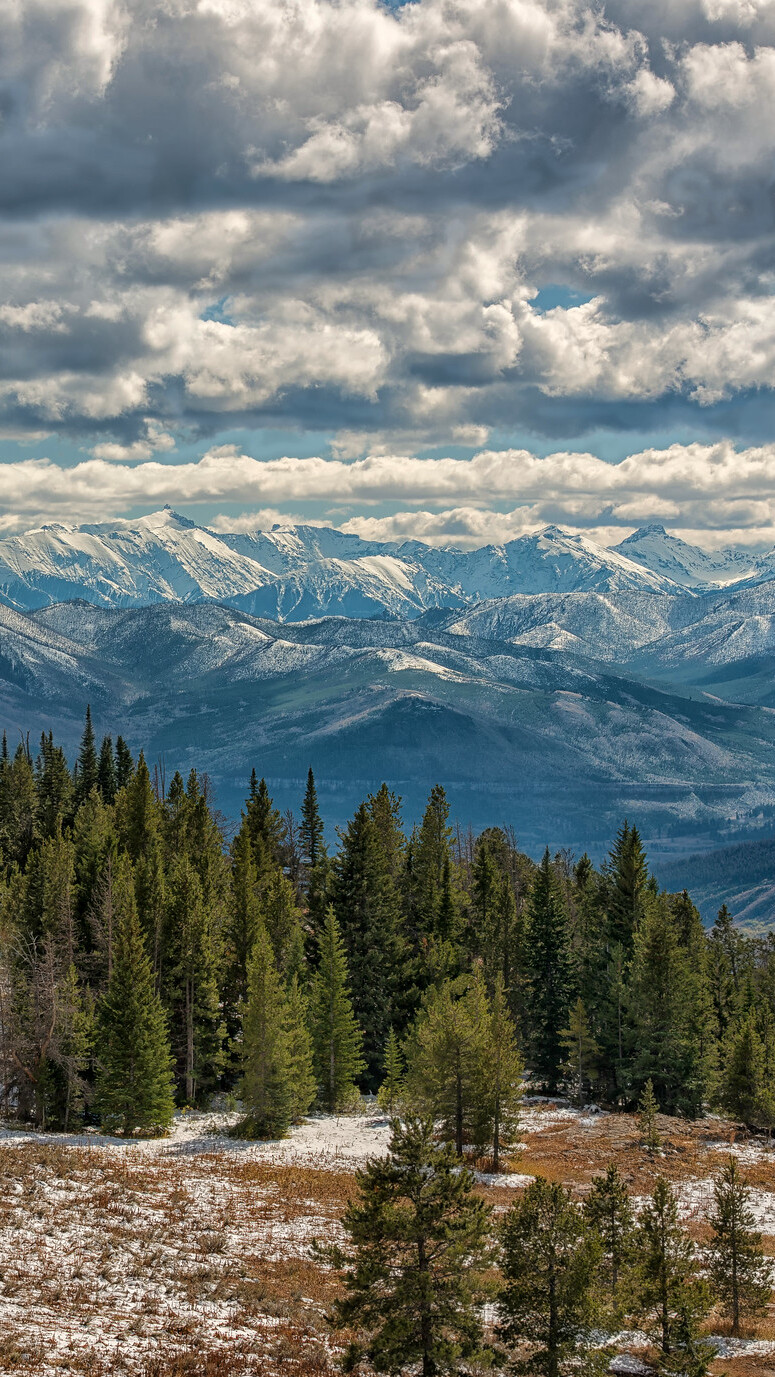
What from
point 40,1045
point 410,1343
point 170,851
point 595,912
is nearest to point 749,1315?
point 410,1343

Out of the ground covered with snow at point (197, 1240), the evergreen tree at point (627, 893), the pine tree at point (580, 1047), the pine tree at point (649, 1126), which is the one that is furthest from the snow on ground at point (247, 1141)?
the evergreen tree at point (627, 893)

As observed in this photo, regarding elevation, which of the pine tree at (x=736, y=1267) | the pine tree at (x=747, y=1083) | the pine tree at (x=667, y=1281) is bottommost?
the pine tree at (x=747, y=1083)

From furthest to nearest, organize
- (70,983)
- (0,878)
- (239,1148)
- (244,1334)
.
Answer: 1. (0,878)
2. (70,983)
3. (239,1148)
4. (244,1334)

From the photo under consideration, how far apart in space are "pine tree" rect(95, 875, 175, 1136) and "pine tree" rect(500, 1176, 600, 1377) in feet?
114

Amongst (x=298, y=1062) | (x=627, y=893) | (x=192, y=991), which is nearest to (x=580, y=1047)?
(x=627, y=893)

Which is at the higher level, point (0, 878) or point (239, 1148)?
point (0, 878)

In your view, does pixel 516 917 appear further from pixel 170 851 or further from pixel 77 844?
pixel 77 844

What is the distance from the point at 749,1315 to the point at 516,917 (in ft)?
187

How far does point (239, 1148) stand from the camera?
188 feet

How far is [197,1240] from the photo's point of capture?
37719 mm

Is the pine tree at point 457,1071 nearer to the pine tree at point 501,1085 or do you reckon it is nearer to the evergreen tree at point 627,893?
the pine tree at point 501,1085

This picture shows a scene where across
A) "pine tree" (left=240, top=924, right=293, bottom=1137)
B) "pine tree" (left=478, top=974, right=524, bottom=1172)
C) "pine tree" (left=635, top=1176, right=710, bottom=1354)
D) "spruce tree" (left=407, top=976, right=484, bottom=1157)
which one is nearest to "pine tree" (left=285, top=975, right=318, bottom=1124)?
"pine tree" (left=240, top=924, right=293, bottom=1137)

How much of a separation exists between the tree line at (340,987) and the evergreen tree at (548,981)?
18 centimetres

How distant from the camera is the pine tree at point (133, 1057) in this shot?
193 ft
